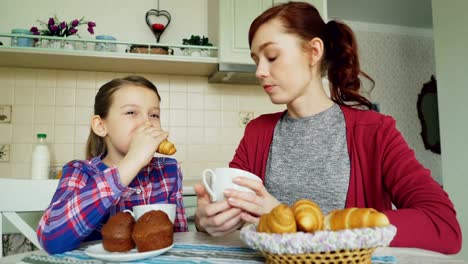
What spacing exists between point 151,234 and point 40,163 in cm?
167

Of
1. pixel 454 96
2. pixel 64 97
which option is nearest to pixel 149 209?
pixel 64 97

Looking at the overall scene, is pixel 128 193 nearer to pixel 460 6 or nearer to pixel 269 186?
pixel 269 186

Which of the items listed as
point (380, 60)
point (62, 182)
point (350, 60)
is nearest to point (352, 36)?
point (350, 60)

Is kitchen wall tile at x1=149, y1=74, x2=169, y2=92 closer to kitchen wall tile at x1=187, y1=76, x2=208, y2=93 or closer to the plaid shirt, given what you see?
kitchen wall tile at x1=187, y1=76, x2=208, y2=93

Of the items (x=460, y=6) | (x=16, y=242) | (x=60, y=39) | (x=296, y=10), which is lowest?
(x=16, y=242)

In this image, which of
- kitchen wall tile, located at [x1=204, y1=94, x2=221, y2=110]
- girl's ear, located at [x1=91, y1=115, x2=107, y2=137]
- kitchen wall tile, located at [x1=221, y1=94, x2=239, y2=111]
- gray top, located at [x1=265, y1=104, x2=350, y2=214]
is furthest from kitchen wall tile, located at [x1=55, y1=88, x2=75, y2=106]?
gray top, located at [x1=265, y1=104, x2=350, y2=214]

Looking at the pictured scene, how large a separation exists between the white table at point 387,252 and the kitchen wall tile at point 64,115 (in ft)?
5.43

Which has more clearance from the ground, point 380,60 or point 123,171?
point 380,60

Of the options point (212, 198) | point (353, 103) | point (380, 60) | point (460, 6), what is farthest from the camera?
point (380, 60)

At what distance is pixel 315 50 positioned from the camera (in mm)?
1026

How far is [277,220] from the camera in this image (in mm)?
456

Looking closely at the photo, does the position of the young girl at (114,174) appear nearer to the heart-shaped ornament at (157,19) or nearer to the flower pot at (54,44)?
the flower pot at (54,44)

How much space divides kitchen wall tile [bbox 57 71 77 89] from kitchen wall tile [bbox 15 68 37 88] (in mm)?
139

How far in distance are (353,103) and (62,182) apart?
835mm
